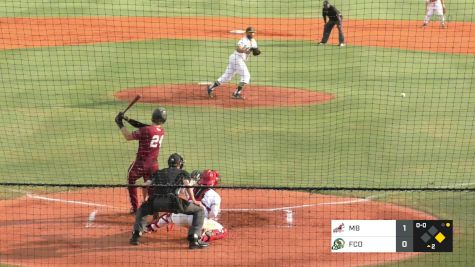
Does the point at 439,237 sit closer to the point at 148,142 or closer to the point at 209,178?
the point at 209,178

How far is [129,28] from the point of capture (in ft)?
120

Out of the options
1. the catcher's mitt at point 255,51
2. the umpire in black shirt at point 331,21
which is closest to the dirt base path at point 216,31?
the umpire in black shirt at point 331,21

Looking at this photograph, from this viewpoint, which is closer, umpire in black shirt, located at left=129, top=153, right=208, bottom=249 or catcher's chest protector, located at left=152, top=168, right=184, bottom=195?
umpire in black shirt, located at left=129, top=153, right=208, bottom=249

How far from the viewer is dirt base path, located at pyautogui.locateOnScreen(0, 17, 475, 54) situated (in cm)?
3397

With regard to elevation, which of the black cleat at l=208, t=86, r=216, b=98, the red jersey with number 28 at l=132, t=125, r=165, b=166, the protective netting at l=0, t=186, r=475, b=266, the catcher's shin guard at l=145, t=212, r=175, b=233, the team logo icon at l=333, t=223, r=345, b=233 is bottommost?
the protective netting at l=0, t=186, r=475, b=266

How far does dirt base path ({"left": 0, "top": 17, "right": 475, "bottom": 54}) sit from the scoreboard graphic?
21.0 m

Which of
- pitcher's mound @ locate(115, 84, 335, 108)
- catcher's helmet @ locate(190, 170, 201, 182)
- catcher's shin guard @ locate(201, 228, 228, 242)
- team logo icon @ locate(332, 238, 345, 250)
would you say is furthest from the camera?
pitcher's mound @ locate(115, 84, 335, 108)

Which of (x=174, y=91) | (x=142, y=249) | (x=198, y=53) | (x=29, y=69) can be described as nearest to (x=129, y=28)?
(x=198, y=53)

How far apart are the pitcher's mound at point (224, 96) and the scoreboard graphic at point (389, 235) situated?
37.4ft

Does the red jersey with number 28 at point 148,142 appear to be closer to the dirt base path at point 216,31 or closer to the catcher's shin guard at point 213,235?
the catcher's shin guard at point 213,235

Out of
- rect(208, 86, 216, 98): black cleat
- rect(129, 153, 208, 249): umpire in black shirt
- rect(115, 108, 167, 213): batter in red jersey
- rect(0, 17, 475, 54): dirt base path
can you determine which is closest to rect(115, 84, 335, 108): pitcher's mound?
rect(208, 86, 216, 98): black cleat

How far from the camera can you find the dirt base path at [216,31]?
3397 cm

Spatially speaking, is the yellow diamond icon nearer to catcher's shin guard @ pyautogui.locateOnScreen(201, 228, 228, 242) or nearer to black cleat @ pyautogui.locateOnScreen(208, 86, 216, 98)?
catcher's shin guard @ pyautogui.locateOnScreen(201, 228, 228, 242)

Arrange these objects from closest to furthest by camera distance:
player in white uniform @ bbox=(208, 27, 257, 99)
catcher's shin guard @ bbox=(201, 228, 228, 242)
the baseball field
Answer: catcher's shin guard @ bbox=(201, 228, 228, 242), the baseball field, player in white uniform @ bbox=(208, 27, 257, 99)
